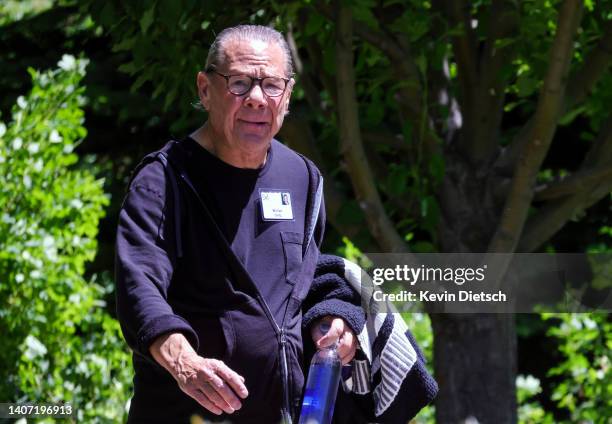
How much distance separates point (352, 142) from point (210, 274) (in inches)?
74.5

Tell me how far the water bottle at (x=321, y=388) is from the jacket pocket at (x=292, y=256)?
186mm

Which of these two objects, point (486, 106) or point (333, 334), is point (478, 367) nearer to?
point (486, 106)

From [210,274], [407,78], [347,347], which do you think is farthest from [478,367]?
[210,274]

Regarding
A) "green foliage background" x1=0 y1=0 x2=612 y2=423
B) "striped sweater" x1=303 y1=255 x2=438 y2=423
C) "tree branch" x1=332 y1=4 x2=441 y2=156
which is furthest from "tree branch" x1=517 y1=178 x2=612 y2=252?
"striped sweater" x1=303 y1=255 x2=438 y2=423

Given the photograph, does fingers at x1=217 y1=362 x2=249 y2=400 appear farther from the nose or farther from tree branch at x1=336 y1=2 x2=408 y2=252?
tree branch at x1=336 y1=2 x2=408 y2=252

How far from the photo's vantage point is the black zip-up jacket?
7.72 feet

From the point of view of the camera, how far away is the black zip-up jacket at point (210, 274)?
2352mm

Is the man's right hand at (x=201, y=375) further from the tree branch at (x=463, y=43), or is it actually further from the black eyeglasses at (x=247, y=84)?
the tree branch at (x=463, y=43)

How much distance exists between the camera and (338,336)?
8.09 ft

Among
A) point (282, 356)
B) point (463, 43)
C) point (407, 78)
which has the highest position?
point (463, 43)

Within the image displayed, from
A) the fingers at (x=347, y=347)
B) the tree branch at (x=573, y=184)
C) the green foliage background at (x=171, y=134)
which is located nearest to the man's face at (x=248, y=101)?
the fingers at (x=347, y=347)

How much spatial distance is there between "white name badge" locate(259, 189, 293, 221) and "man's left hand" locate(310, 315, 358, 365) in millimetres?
254

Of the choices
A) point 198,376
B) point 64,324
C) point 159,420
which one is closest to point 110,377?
point 64,324

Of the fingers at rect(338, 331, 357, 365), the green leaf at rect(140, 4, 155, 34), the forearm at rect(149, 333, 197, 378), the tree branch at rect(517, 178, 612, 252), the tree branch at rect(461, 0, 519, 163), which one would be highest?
the tree branch at rect(461, 0, 519, 163)
